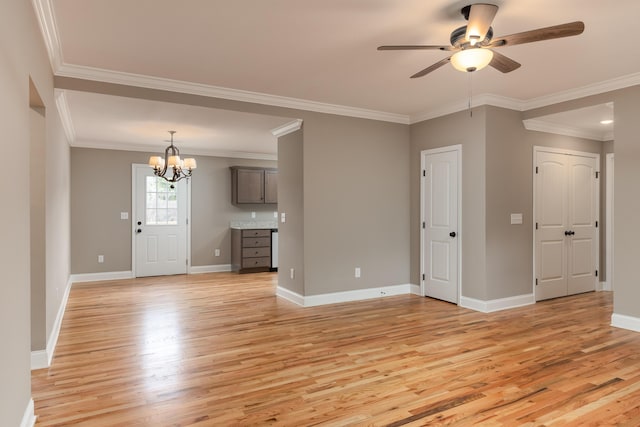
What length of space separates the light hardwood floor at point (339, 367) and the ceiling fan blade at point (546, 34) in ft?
7.26

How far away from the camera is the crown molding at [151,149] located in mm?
7059

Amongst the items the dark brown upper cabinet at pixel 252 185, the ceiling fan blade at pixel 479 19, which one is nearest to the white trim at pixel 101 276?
the dark brown upper cabinet at pixel 252 185

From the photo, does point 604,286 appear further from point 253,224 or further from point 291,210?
point 253,224

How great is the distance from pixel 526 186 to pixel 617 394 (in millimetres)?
2998

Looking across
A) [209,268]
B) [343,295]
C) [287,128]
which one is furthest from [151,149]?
[343,295]

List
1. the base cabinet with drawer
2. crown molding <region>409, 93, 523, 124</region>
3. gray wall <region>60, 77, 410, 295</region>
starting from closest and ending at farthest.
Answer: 1. crown molding <region>409, 93, 523, 124</region>
2. gray wall <region>60, 77, 410, 295</region>
3. the base cabinet with drawer

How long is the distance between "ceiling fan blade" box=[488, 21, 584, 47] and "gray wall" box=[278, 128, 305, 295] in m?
2.90

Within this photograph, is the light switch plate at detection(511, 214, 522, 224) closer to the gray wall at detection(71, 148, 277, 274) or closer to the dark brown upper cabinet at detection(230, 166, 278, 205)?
the dark brown upper cabinet at detection(230, 166, 278, 205)

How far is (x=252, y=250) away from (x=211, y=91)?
414 cm

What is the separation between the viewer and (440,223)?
17.7ft

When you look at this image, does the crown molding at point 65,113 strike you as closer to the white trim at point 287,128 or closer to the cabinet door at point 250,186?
the white trim at point 287,128

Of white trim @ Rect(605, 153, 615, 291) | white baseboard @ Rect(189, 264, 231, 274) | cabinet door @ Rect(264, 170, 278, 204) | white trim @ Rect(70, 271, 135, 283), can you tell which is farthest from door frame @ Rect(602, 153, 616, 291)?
white trim @ Rect(70, 271, 135, 283)

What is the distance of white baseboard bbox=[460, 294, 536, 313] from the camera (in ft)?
15.7

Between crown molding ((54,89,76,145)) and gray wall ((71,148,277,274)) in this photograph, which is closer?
crown molding ((54,89,76,145))
